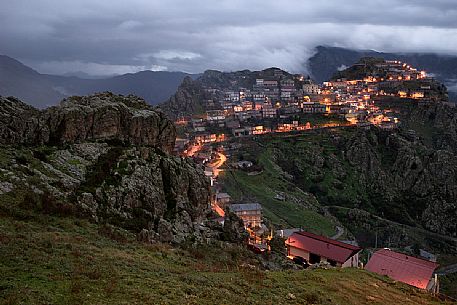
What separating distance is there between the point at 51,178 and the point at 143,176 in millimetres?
11751

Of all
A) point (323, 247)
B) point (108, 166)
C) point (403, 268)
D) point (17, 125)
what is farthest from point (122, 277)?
point (323, 247)

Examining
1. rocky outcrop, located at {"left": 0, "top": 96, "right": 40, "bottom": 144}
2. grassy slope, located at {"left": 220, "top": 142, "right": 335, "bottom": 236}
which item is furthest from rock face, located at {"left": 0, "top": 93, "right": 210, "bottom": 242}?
grassy slope, located at {"left": 220, "top": 142, "right": 335, "bottom": 236}

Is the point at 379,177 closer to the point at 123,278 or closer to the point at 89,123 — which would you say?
the point at 89,123

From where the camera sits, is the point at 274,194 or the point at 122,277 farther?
the point at 274,194

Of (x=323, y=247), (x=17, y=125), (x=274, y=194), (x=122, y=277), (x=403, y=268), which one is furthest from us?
(x=274, y=194)

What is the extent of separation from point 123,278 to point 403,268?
51452mm

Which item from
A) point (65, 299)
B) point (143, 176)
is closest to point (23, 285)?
point (65, 299)

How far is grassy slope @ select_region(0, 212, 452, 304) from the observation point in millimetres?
Result: 18516

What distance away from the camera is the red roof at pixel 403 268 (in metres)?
58.7

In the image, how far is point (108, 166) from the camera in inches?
1866

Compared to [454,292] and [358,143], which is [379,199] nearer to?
[358,143]

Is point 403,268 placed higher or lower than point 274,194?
higher

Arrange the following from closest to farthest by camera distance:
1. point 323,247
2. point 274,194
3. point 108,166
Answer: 1. point 108,166
2. point 323,247
3. point 274,194

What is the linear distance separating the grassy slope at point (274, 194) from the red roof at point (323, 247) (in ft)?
141
